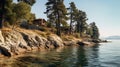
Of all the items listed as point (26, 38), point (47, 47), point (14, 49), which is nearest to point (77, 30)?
point (47, 47)

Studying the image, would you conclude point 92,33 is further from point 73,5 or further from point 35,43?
point 35,43

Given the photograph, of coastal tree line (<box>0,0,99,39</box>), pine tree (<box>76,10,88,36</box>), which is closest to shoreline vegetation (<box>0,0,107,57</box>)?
coastal tree line (<box>0,0,99,39</box>)

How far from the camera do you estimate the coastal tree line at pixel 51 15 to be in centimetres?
4928

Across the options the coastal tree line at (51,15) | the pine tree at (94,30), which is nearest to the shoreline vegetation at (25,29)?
the coastal tree line at (51,15)

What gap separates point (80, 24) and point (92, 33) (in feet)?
79.2

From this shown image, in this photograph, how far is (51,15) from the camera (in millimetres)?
80000

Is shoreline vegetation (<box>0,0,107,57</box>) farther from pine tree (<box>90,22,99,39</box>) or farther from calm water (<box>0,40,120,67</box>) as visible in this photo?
pine tree (<box>90,22,99,39</box>)

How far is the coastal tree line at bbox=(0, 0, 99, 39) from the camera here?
4928 cm

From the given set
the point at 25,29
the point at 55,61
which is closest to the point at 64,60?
the point at 55,61

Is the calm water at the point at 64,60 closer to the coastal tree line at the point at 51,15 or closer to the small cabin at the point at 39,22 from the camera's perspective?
the coastal tree line at the point at 51,15

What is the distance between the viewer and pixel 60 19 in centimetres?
8225

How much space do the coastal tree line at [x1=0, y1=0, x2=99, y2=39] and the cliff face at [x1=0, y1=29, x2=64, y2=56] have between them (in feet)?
15.6

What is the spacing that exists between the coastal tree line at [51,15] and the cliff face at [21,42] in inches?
188

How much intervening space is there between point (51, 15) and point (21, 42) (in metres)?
35.6
